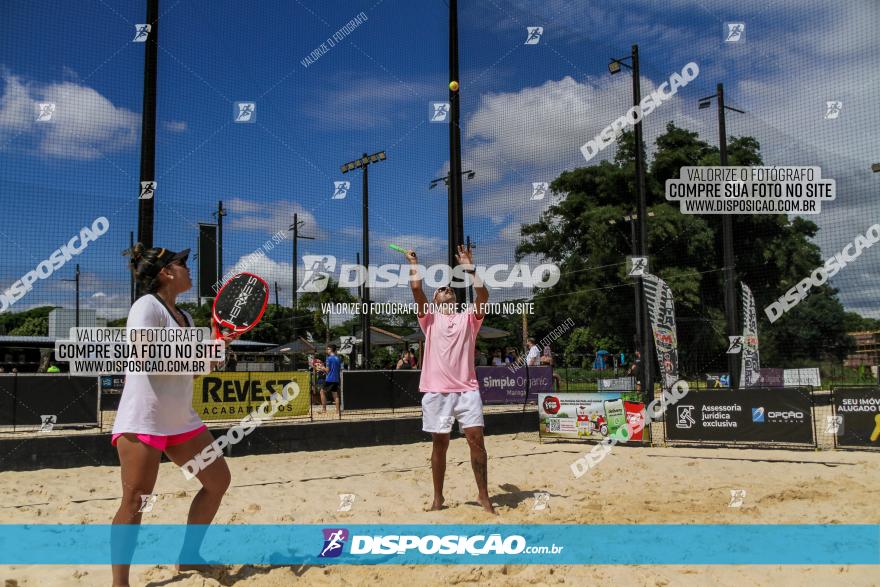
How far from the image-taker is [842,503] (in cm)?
568

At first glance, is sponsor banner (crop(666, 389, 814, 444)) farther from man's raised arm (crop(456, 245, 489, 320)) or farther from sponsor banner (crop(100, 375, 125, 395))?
sponsor banner (crop(100, 375, 125, 395))

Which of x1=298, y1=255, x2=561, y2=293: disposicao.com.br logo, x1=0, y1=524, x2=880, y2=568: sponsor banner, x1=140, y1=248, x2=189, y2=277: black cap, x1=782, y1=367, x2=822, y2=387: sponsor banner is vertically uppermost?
x1=298, y1=255, x2=561, y2=293: disposicao.com.br logo

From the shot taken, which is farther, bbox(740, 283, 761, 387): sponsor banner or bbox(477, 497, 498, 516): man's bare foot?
bbox(740, 283, 761, 387): sponsor banner

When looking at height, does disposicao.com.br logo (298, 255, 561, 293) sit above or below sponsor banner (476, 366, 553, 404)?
above

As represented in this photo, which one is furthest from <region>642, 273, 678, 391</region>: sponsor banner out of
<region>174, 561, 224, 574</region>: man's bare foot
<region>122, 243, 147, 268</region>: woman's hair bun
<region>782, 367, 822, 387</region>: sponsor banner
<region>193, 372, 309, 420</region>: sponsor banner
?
<region>122, 243, 147, 268</region>: woman's hair bun

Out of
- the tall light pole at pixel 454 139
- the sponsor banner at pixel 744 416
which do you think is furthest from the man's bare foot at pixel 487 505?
the sponsor banner at pixel 744 416

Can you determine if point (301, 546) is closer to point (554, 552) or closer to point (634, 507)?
point (554, 552)

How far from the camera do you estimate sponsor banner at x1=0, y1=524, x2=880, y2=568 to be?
3.99m

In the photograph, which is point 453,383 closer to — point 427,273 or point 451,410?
point 451,410

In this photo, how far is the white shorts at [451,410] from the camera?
5.32m

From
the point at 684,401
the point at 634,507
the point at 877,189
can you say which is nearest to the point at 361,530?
the point at 634,507

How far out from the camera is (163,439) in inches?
134

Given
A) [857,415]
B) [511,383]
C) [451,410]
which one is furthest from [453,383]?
[511,383]

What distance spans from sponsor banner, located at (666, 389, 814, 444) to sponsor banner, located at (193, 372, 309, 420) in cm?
621
